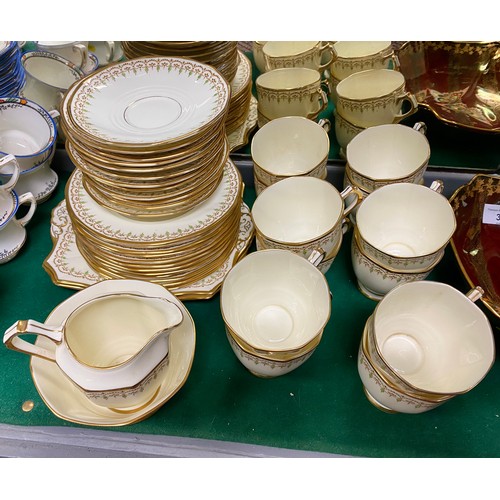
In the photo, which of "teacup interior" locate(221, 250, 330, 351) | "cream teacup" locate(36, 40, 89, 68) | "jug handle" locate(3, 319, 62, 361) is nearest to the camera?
"jug handle" locate(3, 319, 62, 361)

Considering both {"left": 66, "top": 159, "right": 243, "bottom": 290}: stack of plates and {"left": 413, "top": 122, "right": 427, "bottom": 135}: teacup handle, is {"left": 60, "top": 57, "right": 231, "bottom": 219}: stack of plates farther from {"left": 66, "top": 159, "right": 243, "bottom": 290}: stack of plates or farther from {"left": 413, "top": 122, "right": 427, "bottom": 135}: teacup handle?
{"left": 413, "top": 122, "right": 427, "bottom": 135}: teacup handle

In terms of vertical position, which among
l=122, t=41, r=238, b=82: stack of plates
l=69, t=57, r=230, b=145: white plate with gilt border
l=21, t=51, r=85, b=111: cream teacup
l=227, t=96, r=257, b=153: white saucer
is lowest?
l=227, t=96, r=257, b=153: white saucer

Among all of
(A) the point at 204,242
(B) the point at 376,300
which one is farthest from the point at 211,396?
(B) the point at 376,300

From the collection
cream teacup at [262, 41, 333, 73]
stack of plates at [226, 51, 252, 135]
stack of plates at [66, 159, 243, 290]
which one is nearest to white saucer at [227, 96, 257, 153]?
stack of plates at [226, 51, 252, 135]

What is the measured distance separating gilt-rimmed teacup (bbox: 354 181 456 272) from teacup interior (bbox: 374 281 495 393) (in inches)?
6.4

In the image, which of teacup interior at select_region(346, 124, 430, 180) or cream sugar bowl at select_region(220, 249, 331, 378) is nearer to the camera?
cream sugar bowl at select_region(220, 249, 331, 378)

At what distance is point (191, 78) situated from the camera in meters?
0.86

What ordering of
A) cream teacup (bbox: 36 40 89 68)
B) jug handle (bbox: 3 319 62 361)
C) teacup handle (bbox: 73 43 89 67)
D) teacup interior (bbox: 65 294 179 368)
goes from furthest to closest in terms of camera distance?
cream teacup (bbox: 36 40 89 68), teacup handle (bbox: 73 43 89 67), teacup interior (bbox: 65 294 179 368), jug handle (bbox: 3 319 62 361)

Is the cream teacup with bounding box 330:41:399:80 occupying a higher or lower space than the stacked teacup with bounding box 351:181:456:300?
higher

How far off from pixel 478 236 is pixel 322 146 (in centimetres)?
46

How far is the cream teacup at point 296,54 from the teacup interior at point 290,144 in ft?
0.90

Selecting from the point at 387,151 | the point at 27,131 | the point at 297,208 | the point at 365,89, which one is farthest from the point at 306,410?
the point at 27,131

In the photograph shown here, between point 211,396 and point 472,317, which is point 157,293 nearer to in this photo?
point 211,396

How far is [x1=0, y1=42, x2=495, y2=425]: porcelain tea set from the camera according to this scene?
71 cm
